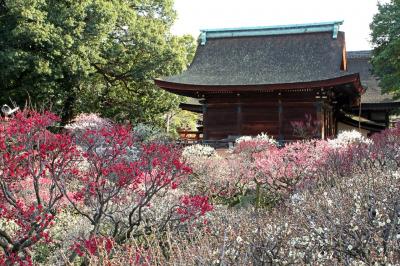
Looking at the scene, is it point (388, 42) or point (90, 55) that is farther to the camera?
point (90, 55)

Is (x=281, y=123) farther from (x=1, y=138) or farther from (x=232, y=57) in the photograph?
Answer: (x=1, y=138)

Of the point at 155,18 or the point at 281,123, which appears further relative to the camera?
the point at 155,18

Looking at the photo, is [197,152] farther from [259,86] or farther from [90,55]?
[90,55]

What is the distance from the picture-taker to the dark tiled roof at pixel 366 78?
24578 mm

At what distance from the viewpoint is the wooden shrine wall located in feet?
58.7

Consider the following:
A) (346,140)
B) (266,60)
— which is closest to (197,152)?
(346,140)

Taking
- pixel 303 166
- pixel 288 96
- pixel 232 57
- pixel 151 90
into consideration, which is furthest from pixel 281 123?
pixel 151 90

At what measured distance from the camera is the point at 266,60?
67.7ft

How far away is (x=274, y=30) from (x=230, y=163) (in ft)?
39.6

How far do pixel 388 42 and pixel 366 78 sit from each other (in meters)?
8.55

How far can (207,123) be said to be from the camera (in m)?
19.2

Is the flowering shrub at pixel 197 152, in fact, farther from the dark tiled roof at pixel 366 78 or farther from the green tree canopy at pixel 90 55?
the dark tiled roof at pixel 366 78

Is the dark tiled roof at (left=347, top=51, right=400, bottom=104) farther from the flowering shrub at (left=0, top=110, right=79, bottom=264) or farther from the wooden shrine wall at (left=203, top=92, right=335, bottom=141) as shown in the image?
the flowering shrub at (left=0, top=110, right=79, bottom=264)

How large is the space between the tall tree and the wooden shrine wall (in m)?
2.97
